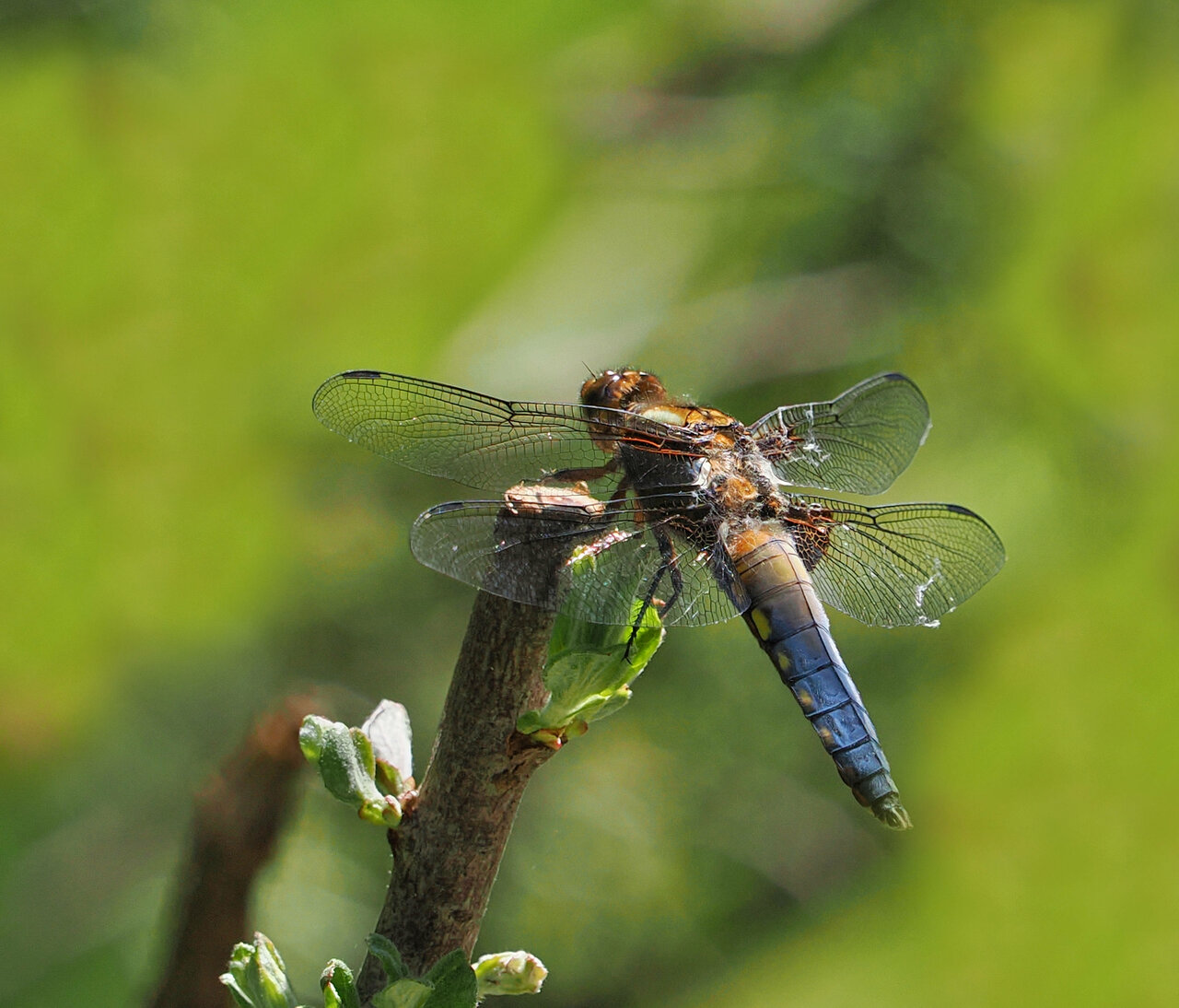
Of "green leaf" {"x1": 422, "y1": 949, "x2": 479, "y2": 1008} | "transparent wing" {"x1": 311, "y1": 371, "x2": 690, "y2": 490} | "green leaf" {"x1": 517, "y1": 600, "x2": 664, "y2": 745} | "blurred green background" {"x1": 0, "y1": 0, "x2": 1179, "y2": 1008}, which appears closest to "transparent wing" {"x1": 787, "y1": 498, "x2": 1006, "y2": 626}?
"transparent wing" {"x1": 311, "y1": 371, "x2": 690, "y2": 490}

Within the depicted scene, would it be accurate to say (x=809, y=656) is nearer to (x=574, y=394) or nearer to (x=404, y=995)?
(x=404, y=995)

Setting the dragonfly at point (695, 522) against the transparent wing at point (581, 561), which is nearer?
the transparent wing at point (581, 561)

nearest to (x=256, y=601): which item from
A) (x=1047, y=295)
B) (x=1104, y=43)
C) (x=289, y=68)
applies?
(x=289, y=68)

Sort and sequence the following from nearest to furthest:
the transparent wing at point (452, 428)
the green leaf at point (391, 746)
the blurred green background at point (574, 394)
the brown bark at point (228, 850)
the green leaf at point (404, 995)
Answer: the green leaf at point (404, 995) < the green leaf at point (391, 746) < the brown bark at point (228, 850) < the transparent wing at point (452, 428) < the blurred green background at point (574, 394)

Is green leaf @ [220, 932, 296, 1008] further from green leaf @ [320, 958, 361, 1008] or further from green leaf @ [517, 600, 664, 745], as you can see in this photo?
green leaf @ [517, 600, 664, 745]

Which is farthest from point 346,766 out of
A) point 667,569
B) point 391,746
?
point 667,569

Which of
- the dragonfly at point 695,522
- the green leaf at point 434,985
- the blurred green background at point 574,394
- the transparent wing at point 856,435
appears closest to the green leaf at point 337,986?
the green leaf at point 434,985

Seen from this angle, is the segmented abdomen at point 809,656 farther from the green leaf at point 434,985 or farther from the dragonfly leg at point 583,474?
the green leaf at point 434,985
